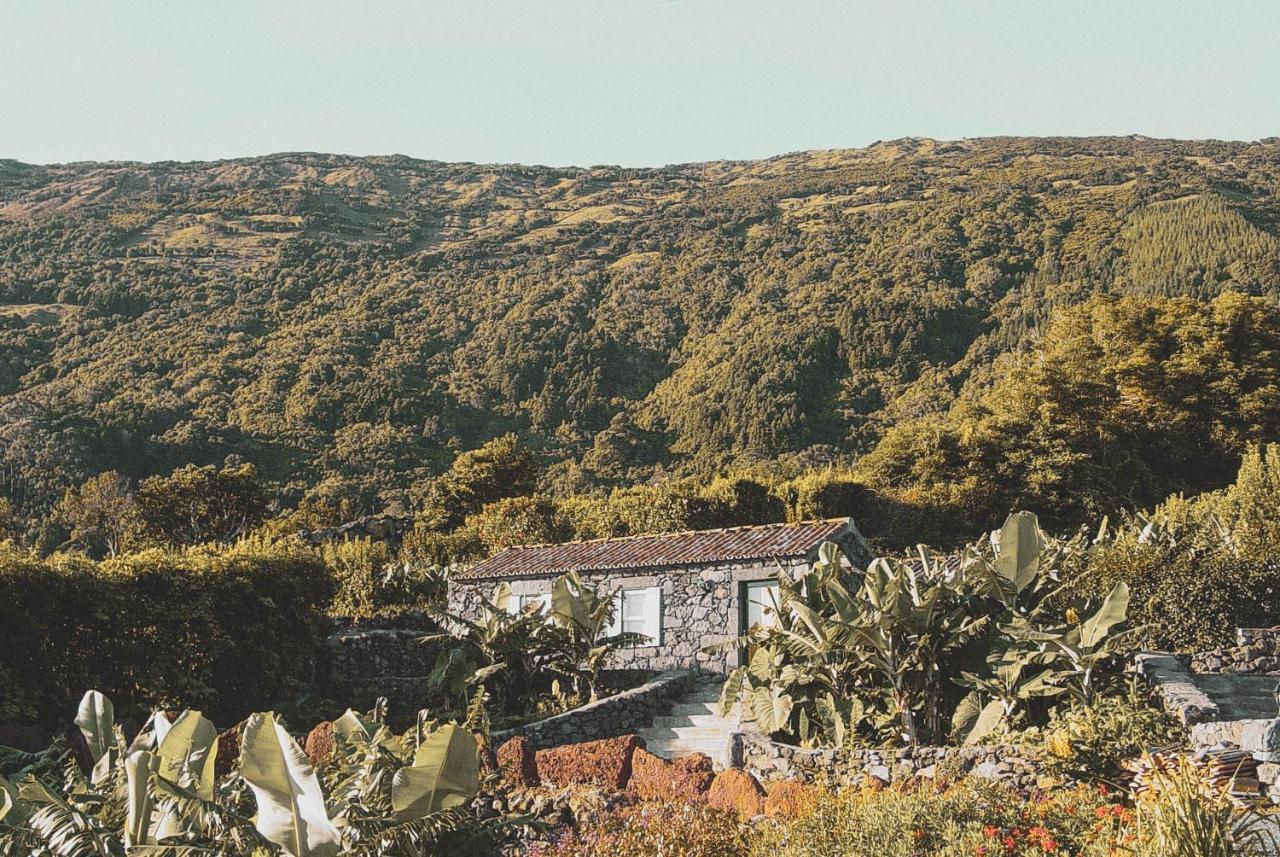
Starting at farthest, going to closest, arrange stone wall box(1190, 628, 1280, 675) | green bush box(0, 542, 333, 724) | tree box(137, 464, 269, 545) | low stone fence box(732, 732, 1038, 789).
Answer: tree box(137, 464, 269, 545) → stone wall box(1190, 628, 1280, 675) → green bush box(0, 542, 333, 724) → low stone fence box(732, 732, 1038, 789)

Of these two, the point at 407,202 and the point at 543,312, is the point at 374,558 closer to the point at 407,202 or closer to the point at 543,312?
the point at 543,312

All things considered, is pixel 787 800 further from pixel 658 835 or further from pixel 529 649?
pixel 529 649

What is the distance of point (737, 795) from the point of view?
9.61 meters

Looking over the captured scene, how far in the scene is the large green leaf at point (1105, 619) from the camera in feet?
36.2

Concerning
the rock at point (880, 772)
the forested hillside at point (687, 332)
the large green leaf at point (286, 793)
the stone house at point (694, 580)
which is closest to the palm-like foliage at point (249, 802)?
the large green leaf at point (286, 793)

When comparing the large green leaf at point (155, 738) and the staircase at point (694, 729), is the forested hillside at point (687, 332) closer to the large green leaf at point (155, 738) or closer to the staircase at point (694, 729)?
the staircase at point (694, 729)

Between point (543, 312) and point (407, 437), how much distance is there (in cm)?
2185

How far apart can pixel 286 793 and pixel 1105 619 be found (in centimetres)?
747

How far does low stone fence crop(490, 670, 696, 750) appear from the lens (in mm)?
14053

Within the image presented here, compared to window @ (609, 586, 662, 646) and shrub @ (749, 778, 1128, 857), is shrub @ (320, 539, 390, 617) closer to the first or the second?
window @ (609, 586, 662, 646)

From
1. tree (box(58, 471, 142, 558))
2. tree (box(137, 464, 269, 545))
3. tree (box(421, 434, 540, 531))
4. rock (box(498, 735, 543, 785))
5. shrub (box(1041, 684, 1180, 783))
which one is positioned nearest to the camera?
shrub (box(1041, 684, 1180, 783))

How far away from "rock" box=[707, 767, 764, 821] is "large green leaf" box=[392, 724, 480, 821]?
2.25 metres

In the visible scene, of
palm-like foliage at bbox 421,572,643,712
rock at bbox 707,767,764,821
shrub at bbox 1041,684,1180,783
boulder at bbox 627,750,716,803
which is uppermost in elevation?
shrub at bbox 1041,684,1180,783

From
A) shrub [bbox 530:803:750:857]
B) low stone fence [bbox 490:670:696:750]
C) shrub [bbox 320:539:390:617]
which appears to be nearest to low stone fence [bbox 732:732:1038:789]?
shrub [bbox 530:803:750:857]
